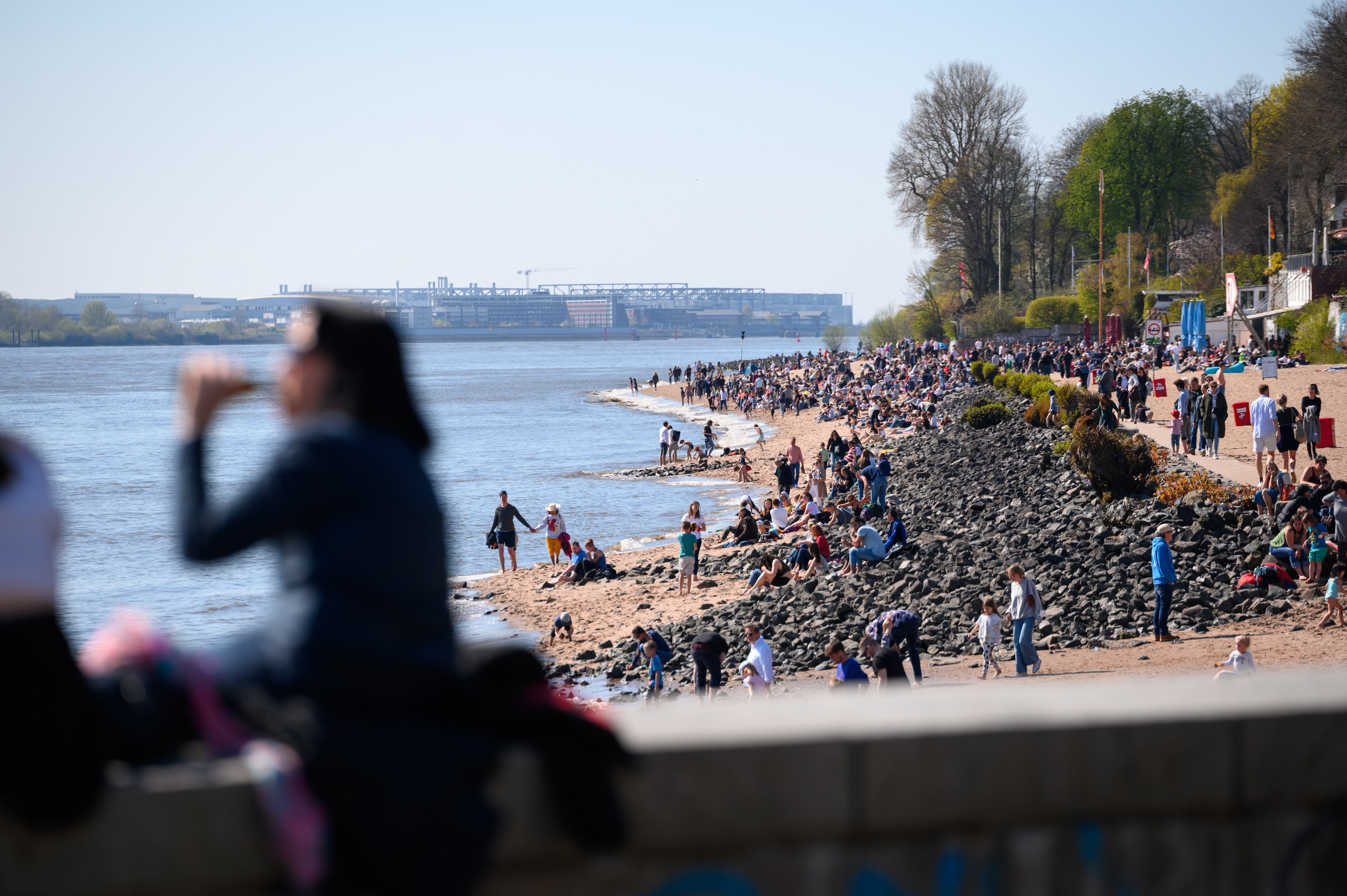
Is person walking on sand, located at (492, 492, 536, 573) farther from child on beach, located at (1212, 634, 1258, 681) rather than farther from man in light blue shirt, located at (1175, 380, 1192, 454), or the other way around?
child on beach, located at (1212, 634, 1258, 681)

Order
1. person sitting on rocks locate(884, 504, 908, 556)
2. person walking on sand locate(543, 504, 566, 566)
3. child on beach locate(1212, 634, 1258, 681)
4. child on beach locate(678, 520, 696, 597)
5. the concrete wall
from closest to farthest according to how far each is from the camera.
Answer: the concrete wall → child on beach locate(1212, 634, 1258, 681) → person sitting on rocks locate(884, 504, 908, 556) → child on beach locate(678, 520, 696, 597) → person walking on sand locate(543, 504, 566, 566)

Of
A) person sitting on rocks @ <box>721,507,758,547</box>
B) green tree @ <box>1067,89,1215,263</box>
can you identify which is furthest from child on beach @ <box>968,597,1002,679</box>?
green tree @ <box>1067,89,1215,263</box>

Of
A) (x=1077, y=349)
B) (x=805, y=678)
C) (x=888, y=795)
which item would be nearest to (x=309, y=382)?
(x=888, y=795)

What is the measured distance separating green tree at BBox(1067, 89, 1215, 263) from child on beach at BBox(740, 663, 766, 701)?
67.4 metres

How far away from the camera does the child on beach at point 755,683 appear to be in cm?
1254

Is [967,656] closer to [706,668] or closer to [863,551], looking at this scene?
[706,668]

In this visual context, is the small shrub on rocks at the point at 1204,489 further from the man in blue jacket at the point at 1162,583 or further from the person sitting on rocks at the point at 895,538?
the man in blue jacket at the point at 1162,583

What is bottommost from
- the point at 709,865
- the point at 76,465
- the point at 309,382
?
the point at 76,465

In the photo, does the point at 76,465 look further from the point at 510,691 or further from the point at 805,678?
the point at 510,691

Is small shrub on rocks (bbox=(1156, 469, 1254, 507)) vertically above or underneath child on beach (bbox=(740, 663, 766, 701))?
above

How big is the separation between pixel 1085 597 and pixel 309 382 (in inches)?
583

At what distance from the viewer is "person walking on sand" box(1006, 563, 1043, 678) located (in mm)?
12891

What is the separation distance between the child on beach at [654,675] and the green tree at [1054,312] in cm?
5899

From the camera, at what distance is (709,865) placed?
2428 millimetres
